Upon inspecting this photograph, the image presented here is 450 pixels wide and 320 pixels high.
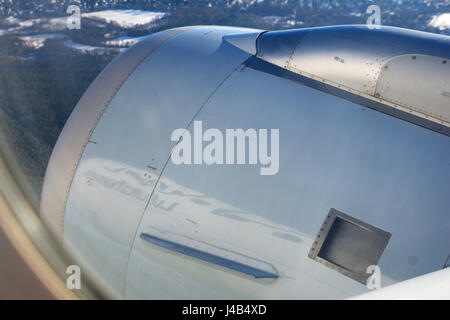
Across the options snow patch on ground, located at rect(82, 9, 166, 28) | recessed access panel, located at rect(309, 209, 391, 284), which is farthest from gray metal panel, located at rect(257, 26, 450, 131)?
snow patch on ground, located at rect(82, 9, 166, 28)

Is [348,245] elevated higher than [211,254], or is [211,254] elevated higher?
[348,245]

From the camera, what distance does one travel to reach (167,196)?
2275 millimetres

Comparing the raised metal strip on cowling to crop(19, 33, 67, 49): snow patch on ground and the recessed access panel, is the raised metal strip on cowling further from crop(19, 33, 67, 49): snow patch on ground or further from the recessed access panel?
crop(19, 33, 67, 49): snow patch on ground

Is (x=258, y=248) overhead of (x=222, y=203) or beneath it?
beneath

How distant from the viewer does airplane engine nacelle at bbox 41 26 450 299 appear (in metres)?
1.84

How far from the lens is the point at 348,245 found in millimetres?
1881

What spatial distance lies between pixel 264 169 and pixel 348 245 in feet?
1.89

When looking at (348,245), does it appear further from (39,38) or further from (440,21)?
(39,38)

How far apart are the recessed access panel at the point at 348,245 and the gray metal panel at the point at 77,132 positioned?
1.74 meters

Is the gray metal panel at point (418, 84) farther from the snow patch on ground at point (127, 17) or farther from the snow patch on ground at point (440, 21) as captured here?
the snow patch on ground at point (127, 17)

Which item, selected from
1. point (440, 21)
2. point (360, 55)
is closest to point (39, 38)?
point (360, 55)

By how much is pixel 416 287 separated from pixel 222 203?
144 centimetres
